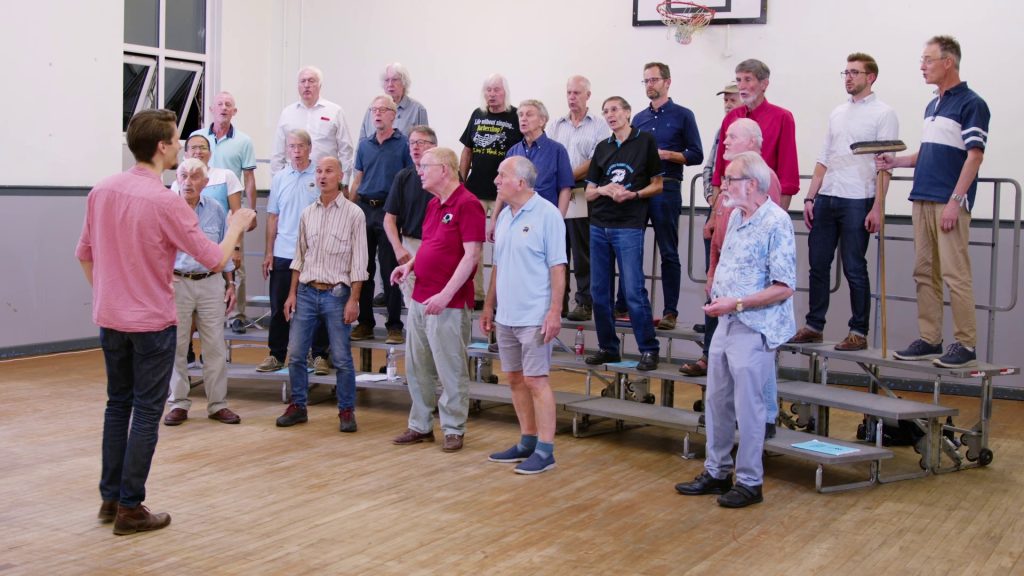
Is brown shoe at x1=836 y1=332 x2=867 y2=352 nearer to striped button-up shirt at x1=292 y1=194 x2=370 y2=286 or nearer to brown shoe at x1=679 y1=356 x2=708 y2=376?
brown shoe at x1=679 y1=356 x2=708 y2=376

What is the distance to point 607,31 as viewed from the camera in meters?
9.38

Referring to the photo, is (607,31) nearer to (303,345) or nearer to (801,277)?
(801,277)

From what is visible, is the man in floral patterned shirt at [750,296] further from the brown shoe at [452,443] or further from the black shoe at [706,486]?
the brown shoe at [452,443]

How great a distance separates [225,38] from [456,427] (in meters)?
6.01

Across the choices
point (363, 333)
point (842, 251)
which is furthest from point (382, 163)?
point (842, 251)

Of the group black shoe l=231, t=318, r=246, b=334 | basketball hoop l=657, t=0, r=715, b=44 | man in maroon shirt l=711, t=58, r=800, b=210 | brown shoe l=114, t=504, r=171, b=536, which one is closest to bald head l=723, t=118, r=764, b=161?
man in maroon shirt l=711, t=58, r=800, b=210

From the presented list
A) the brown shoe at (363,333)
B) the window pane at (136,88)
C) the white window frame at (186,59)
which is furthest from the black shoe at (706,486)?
the white window frame at (186,59)

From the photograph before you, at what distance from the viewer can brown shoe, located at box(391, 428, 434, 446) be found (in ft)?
20.1

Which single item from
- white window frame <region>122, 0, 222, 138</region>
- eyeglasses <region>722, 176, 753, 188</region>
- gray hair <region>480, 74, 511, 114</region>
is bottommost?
eyeglasses <region>722, 176, 753, 188</region>

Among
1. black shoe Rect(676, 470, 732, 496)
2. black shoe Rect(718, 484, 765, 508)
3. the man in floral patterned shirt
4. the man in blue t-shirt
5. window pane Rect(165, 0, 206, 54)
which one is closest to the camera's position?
the man in floral patterned shirt

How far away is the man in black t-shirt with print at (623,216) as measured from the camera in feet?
21.4

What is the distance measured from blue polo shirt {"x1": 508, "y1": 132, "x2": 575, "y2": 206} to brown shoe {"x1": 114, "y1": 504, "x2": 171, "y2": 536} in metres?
3.28

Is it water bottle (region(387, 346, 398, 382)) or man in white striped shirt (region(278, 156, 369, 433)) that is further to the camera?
water bottle (region(387, 346, 398, 382))

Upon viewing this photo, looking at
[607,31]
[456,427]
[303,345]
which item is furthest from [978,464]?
[607,31]
